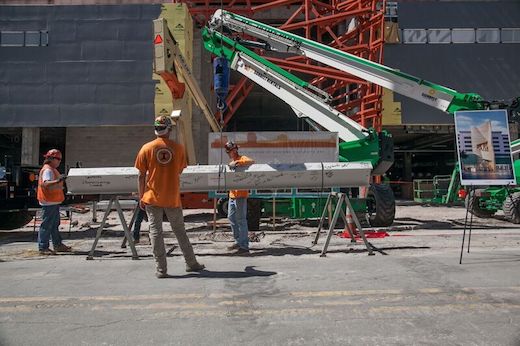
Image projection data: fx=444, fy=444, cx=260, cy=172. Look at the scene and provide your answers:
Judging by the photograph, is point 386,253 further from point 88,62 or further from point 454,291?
point 88,62

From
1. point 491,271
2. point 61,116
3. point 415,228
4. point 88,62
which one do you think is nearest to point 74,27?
point 88,62

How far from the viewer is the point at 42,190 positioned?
24.7ft

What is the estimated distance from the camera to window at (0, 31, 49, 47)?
2350 centimetres

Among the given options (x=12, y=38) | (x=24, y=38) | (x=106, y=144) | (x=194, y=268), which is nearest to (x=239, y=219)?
(x=194, y=268)

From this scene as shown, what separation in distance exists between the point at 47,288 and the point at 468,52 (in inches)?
977

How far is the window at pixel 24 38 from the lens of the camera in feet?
77.1

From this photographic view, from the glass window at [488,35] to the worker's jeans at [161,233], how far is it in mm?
23926

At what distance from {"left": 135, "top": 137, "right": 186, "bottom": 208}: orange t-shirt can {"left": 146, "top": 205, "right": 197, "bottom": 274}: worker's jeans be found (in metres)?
0.11

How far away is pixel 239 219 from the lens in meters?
7.14

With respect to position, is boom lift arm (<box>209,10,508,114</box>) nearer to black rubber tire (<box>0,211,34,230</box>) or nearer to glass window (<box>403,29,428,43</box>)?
black rubber tire (<box>0,211,34,230</box>)

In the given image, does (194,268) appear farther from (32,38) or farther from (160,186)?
(32,38)

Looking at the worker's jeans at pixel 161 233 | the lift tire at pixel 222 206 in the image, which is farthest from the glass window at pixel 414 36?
the worker's jeans at pixel 161 233

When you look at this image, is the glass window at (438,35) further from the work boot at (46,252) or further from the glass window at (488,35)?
the work boot at (46,252)

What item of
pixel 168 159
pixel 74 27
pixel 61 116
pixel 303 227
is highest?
pixel 74 27
